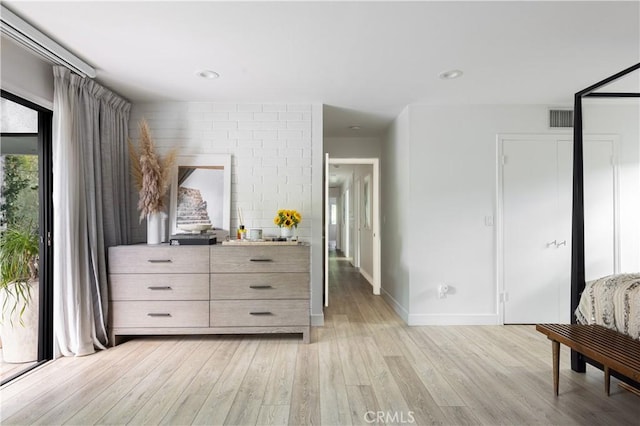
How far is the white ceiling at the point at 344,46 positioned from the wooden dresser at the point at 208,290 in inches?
58.5

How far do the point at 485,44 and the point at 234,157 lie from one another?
247 centimetres

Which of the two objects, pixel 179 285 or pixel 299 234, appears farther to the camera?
pixel 299 234

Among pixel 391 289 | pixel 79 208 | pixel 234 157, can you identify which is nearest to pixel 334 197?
pixel 391 289

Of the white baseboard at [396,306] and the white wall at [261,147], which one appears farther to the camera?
the white baseboard at [396,306]

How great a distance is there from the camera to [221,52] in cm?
259

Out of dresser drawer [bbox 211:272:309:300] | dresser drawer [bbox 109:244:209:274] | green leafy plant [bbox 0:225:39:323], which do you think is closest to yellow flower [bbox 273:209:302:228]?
dresser drawer [bbox 211:272:309:300]

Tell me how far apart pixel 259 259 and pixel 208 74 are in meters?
1.62

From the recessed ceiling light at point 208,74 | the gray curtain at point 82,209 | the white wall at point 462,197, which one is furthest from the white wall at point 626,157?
the gray curtain at point 82,209

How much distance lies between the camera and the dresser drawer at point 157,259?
3100mm

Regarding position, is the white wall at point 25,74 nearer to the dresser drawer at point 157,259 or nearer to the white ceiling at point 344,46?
the white ceiling at point 344,46

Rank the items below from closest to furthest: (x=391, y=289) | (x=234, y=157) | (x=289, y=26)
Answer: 1. (x=289, y=26)
2. (x=234, y=157)
3. (x=391, y=289)

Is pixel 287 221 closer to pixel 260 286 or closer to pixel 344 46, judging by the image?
pixel 260 286

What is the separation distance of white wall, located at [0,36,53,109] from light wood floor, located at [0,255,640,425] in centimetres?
200

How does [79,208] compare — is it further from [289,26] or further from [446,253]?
[446,253]
